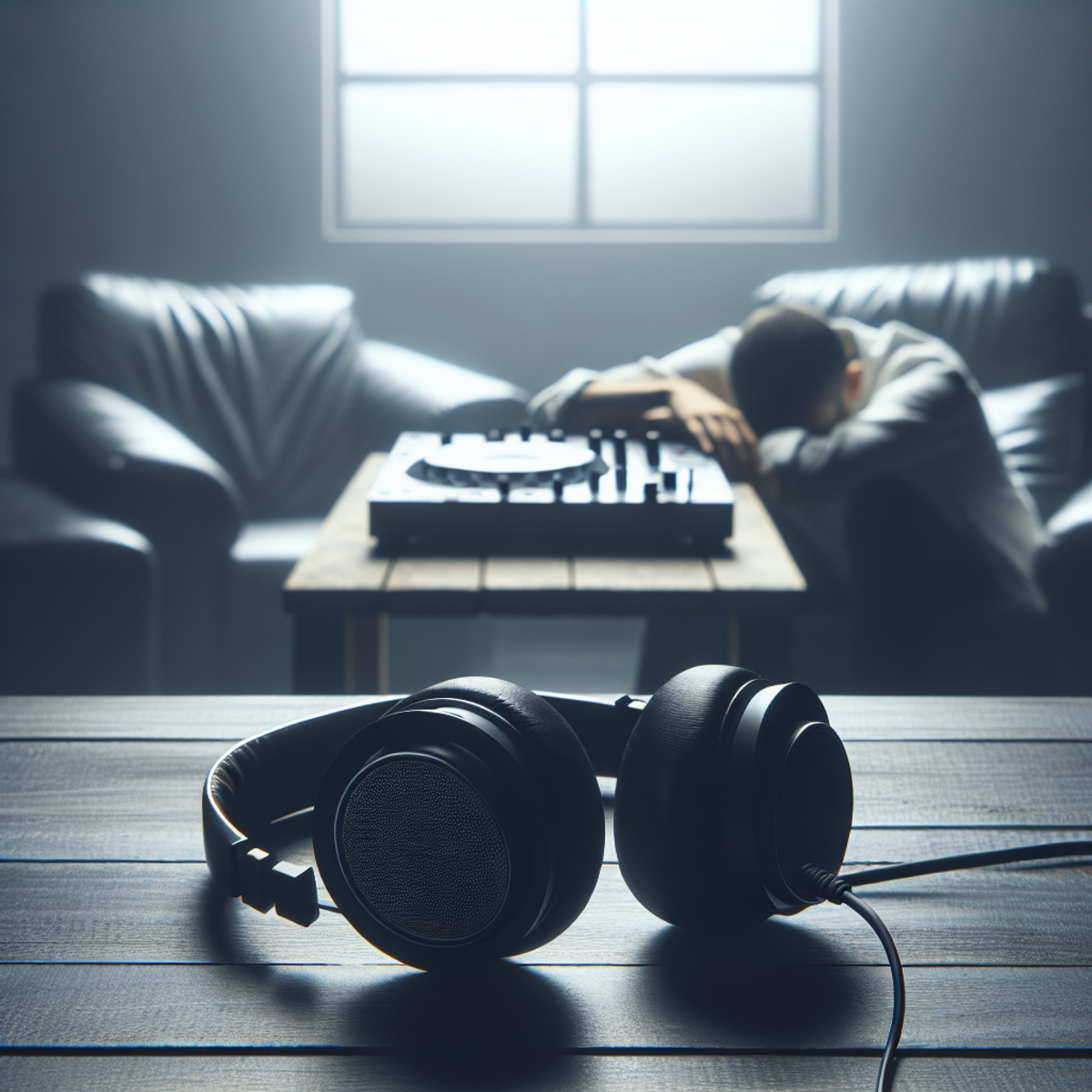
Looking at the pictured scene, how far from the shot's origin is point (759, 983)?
0.43 m

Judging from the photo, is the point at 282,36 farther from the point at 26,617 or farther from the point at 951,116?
the point at 26,617

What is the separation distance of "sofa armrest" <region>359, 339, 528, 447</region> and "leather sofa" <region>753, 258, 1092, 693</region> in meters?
0.73

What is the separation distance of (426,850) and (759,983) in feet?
0.43

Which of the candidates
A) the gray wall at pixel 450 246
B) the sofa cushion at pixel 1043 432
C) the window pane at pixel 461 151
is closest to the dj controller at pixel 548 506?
the sofa cushion at pixel 1043 432

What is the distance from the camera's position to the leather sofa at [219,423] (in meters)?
1.95

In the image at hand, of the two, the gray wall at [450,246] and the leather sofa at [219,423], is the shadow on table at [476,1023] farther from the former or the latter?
the gray wall at [450,246]

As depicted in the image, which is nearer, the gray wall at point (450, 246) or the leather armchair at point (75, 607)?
the leather armchair at point (75, 607)

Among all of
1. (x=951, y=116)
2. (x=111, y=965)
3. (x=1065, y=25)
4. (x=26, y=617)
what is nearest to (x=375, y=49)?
(x=951, y=116)

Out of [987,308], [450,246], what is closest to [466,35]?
[450,246]

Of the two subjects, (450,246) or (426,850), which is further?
(450,246)

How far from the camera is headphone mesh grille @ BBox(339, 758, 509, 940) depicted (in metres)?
0.41

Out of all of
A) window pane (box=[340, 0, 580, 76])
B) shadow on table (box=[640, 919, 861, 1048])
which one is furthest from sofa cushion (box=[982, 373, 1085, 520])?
shadow on table (box=[640, 919, 861, 1048])

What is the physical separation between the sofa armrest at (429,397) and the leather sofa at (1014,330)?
734mm

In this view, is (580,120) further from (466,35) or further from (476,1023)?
(476,1023)
